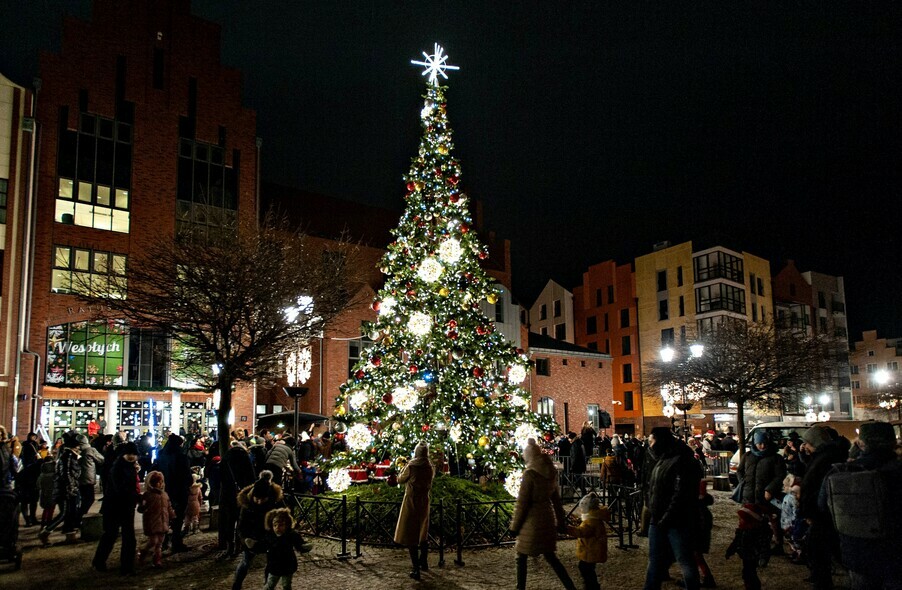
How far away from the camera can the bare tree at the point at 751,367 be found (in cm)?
3272

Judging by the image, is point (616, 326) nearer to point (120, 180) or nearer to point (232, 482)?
point (120, 180)

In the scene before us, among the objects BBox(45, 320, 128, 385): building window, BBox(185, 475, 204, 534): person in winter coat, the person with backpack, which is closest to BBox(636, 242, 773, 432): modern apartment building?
BBox(45, 320, 128, 385): building window

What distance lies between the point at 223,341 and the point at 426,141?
21.6 feet

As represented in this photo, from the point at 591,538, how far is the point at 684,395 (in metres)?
23.0

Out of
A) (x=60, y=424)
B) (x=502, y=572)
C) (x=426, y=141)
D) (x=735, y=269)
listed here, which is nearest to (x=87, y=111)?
(x=60, y=424)

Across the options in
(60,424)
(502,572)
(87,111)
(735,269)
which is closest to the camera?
(502,572)

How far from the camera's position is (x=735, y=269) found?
54.9 metres

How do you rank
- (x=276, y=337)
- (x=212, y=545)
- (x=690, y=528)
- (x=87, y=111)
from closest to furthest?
(x=690, y=528)
(x=212, y=545)
(x=276, y=337)
(x=87, y=111)

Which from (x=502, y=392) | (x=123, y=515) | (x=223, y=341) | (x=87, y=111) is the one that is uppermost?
(x=87, y=111)

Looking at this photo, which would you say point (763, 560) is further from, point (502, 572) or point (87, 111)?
point (87, 111)

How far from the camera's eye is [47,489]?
44.2 ft

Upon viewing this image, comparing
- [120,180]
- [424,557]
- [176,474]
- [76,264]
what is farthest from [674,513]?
[120,180]

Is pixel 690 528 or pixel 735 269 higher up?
pixel 735 269

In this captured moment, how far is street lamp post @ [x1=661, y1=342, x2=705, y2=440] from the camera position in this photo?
80.5 feet
